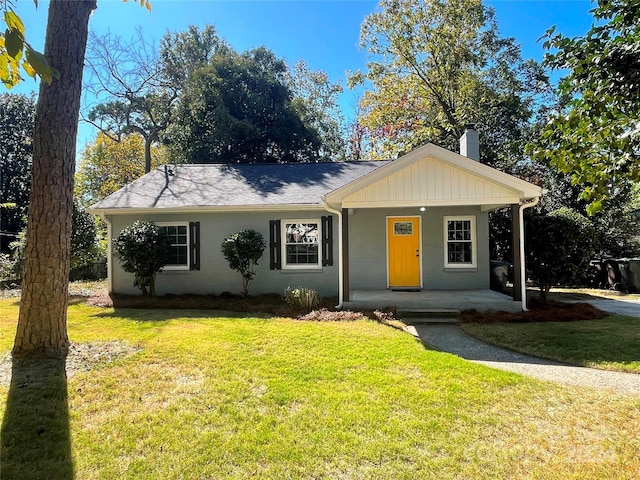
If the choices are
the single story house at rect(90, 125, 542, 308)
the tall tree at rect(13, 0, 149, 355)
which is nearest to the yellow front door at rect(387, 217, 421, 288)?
the single story house at rect(90, 125, 542, 308)

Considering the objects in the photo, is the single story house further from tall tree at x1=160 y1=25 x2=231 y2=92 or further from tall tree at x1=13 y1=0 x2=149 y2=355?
tall tree at x1=160 y1=25 x2=231 y2=92

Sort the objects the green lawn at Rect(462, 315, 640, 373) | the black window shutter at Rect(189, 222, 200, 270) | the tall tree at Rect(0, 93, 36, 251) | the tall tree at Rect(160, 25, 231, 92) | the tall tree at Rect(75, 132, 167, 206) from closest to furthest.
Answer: the green lawn at Rect(462, 315, 640, 373), the black window shutter at Rect(189, 222, 200, 270), the tall tree at Rect(0, 93, 36, 251), the tall tree at Rect(160, 25, 231, 92), the tall tree at Rect(75, 132, 167, 206)

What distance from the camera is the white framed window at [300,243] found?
995 centimetres

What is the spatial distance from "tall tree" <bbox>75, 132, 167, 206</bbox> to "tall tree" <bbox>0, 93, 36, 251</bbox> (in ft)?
18.0

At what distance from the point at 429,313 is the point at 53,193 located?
6.85 m

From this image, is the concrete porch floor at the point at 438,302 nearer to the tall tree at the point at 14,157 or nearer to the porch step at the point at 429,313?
the porch step at the point at 429,313

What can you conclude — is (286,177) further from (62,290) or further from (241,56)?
(241,56)

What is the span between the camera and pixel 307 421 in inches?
122

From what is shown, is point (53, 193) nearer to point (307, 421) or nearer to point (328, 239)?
point (307, 421)

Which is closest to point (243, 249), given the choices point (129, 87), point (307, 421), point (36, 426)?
point (36, 426)

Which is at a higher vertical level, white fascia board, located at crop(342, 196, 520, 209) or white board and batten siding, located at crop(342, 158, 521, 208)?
white board and batten siding, located at crop(342, 158, 521, 208)

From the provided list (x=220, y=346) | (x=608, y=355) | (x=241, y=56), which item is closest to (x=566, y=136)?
(x=608, y=355)

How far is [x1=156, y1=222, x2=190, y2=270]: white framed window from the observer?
10109 mm

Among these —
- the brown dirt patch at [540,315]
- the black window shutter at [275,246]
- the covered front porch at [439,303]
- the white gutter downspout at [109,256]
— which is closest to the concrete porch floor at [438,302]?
the covered front porch at [439,303]
